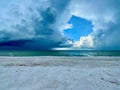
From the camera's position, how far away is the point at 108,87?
4.99m

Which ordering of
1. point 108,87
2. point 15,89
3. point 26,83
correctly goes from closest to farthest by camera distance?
1. point 15,89
2. point 108,87
3. point 26,83

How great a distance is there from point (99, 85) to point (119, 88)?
607mm

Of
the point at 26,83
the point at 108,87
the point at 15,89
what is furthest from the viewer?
the point at 26,83

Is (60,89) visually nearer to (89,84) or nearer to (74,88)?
(74,88)

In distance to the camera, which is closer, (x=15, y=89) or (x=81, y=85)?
(x=15, y=89)

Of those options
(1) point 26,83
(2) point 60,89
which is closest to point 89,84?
(2) point 60,89

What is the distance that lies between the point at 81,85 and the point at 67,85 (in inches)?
17.7

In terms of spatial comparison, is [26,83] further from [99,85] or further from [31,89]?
[99,85]

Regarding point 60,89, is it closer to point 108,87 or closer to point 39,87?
point 39,87

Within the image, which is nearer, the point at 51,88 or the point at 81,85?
the point at 51,88

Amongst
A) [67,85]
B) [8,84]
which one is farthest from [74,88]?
[8,84]

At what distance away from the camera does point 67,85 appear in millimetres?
5109

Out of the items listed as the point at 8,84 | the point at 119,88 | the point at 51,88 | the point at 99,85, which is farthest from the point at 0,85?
the point at 119,88

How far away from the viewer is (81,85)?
16.9 feet
